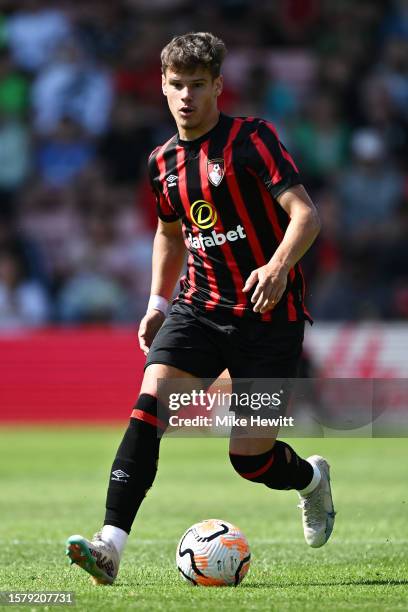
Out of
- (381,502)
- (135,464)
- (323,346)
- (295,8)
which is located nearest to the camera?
(135,464)

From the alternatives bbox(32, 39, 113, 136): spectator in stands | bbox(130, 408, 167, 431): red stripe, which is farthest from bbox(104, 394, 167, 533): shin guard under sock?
bbox(32, 39, 113, 136): spectator in stands

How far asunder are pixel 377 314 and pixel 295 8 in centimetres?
546

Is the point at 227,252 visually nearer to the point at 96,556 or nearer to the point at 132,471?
the point at 132,471

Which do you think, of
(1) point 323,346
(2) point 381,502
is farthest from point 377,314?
(2) point 381,502

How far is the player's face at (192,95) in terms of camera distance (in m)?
5.74

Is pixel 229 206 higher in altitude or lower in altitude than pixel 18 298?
higher

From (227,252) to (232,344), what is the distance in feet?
1.38

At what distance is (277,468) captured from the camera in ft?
19.9

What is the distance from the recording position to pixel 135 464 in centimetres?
554

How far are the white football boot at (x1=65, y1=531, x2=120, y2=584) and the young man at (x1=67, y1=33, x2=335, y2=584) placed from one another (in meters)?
0.23

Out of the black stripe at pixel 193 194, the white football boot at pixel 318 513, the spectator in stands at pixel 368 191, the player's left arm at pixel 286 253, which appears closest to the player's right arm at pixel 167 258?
the black stripe at pixel 193 194

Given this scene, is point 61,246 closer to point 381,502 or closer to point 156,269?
point 381,502

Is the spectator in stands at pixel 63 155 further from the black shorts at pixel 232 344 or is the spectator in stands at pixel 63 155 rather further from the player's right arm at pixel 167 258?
the black shorts at pixel 232 344

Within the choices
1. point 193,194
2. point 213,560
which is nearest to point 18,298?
point 193,194
